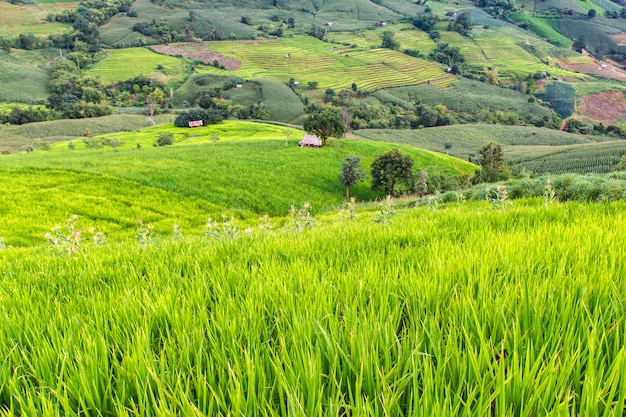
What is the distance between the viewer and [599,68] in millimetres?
182000

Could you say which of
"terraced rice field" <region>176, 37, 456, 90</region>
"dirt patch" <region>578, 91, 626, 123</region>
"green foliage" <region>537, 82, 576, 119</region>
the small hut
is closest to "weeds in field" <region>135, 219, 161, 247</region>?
the small hut

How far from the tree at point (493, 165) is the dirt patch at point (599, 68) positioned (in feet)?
582

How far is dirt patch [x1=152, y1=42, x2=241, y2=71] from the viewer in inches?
6889

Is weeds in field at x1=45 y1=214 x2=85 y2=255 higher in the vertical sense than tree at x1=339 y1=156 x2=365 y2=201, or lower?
higher

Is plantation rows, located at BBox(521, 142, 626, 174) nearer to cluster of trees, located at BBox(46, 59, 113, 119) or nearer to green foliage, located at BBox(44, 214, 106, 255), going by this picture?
green foliage, located at BBox(44, 214, 106, 255)

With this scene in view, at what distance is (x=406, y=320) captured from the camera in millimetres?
1531

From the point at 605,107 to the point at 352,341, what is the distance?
7823 inches

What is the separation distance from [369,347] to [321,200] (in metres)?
42.2

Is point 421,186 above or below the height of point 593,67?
below

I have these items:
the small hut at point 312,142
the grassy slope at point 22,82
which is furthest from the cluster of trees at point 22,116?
the small hut at point 312,142

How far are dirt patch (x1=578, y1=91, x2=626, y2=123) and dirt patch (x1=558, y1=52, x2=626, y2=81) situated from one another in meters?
31.4

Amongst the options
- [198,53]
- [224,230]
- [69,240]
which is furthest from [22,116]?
[224,230]

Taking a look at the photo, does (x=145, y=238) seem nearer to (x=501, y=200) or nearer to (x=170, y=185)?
(x=501, y=200)

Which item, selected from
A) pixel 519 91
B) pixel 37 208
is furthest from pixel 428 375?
pixel 519 91
